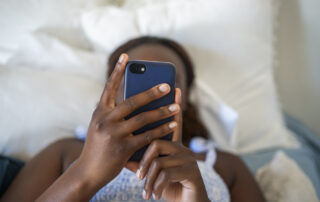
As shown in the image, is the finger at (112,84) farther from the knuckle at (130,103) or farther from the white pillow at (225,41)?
the white pillow at (225,41)

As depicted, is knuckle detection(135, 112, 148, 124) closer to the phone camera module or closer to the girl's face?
the phone camera module

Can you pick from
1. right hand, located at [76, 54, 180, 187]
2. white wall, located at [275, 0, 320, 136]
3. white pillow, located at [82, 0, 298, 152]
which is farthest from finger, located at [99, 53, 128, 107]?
white wall, located at [275, 0, 320, 136]

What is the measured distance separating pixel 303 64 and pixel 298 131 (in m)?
0.29

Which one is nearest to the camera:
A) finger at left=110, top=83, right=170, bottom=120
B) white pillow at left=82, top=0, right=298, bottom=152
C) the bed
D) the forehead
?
finger at left=110, top=83, right=170, bottom=120

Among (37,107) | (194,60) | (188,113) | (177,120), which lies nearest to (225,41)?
(194,60)

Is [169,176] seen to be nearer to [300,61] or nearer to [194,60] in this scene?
[194,60]

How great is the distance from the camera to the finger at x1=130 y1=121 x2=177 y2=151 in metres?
0.38

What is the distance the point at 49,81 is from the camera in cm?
73

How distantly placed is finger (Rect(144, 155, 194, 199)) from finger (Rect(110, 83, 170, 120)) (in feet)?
0.30

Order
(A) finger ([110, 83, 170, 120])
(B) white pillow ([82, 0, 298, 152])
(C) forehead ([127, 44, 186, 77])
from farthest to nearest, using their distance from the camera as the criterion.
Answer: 1. (B) white pillow ([82, 0, 298, 152])
2. (C) forehead ([127, 44, 186, 77])
3. (A) finger ([110, 83, 170, 120])

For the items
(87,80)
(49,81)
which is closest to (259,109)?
(87,80)

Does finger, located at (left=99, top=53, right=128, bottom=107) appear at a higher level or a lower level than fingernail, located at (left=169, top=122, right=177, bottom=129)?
higher

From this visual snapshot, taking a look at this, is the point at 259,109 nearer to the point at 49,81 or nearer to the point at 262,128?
the point at 262,128

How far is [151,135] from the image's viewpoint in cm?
39
